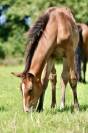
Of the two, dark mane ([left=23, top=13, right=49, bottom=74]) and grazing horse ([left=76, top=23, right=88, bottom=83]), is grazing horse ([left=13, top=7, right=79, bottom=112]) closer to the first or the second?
dark mane ([left=23, top=13, right=49, bottom=74])

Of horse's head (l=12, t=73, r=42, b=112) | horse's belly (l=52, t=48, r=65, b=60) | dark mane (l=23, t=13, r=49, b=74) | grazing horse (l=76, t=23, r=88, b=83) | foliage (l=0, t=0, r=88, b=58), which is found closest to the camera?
horse's head (l=12, t=73, r=42, b=112)

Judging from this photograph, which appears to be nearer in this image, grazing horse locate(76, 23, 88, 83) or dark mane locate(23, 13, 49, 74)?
dark mane locate(23, 13, 49, 74)

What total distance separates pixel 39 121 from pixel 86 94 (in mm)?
5060

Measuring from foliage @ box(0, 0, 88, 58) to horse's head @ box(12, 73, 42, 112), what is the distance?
82.4ft

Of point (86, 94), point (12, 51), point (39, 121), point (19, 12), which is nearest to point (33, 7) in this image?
point (19, 12)

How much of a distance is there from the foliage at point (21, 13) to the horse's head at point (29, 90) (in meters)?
25.1

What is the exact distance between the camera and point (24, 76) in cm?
731

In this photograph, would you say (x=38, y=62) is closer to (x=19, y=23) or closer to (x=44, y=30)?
(x=44, y=30)

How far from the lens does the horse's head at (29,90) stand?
7.29m

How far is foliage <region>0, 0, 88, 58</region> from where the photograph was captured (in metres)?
33.6

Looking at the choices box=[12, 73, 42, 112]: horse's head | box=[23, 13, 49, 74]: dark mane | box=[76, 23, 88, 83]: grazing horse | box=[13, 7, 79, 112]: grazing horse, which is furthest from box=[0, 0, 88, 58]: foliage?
box=[12, 73, 42, 112]: horse's head

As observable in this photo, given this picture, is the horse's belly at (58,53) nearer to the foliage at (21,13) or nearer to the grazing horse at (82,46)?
the grazing horse at (82,46)

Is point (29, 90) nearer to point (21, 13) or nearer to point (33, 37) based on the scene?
point (33, 37)

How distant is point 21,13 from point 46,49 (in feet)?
95.7
